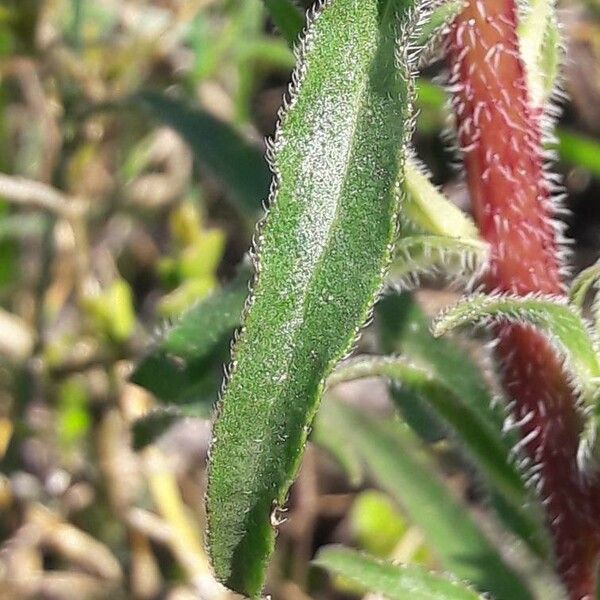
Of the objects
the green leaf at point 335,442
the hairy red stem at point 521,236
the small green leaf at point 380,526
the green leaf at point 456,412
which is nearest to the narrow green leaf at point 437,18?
the hairy red stem at point 521,236

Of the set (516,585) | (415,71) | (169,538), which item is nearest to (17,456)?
(169,538)

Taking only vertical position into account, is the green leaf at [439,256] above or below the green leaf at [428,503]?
above

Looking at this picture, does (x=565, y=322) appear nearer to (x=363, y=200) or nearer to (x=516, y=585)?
(x=363, y=200)

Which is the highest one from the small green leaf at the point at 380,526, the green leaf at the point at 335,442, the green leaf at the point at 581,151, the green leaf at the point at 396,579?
the green leaf at the point at 581,151

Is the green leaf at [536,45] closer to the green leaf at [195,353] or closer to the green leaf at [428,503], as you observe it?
the green leaf at [195,353]

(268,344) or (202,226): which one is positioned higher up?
(268,344)

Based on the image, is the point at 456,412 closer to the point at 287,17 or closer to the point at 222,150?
the point at 287,17

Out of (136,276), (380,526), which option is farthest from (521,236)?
(136,276)

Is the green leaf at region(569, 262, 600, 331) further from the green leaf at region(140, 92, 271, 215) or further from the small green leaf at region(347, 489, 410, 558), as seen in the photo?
the small green leaf at region(347, 489, 410, 558)
